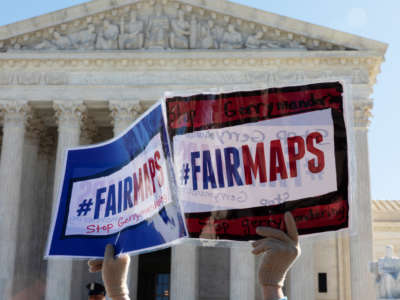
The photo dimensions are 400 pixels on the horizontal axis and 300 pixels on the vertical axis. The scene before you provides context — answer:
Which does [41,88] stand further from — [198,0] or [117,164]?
[117,164]

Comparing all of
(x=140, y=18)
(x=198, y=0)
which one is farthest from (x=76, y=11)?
(x=198, y=0)

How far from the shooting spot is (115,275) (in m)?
6.21

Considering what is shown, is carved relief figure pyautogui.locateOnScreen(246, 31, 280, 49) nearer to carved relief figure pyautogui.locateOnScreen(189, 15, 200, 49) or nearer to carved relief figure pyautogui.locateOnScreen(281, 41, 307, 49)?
carved relief figure pyautogui.locateOnScreen(281, 41, 307, 49)

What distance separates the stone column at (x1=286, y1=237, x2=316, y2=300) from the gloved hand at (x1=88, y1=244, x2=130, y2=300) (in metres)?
28.3

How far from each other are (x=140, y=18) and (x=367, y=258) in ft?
66.8

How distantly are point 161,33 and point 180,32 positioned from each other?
120 centimetres

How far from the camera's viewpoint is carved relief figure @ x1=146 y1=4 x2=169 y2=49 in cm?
3812

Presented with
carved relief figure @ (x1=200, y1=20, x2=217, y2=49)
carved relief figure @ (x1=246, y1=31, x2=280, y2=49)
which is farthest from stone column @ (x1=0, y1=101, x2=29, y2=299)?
carved relief figure @ (x1=246, y1=31, x2=280, y2=49)

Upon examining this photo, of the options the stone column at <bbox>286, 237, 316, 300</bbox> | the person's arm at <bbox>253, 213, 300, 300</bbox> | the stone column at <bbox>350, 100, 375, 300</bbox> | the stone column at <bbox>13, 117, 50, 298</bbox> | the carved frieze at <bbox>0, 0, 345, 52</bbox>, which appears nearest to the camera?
the person's arm at <bbox>253, 213, 300, 300</bbox>

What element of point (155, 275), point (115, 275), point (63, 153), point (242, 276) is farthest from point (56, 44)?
point (115, 275)

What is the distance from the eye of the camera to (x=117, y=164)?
787cm

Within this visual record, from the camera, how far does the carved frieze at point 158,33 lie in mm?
37594

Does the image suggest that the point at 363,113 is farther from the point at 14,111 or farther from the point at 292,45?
the point at 14,111

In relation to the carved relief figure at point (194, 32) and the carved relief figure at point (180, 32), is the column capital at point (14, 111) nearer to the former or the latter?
the carved relief figure at point (180, 32)
